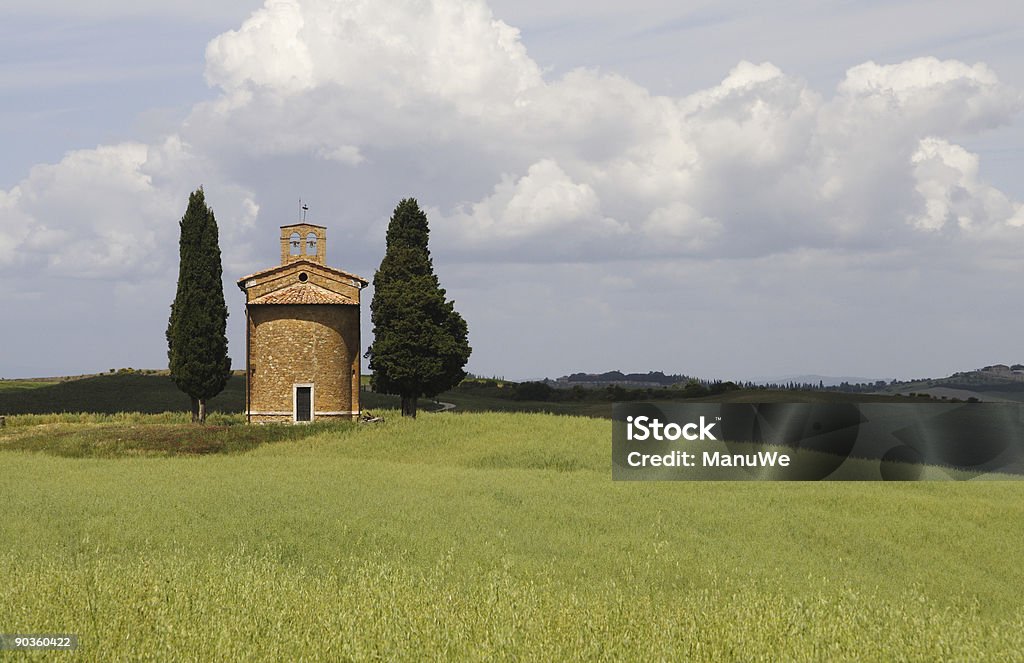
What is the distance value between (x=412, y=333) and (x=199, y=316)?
41.0ft

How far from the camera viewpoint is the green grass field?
1088 cm

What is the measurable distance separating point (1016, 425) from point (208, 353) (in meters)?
47.0

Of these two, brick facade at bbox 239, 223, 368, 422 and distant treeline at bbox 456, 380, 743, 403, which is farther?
distant treeline at bbox 456, 380, 743, 403

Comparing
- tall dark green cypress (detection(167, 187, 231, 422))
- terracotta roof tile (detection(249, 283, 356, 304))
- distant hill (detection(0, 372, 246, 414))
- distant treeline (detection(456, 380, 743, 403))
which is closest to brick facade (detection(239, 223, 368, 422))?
terracotta roof tile (detection(249, 283, 356, 304))

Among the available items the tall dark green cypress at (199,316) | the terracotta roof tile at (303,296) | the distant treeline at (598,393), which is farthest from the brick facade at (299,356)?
the distant treeline at (598,393)

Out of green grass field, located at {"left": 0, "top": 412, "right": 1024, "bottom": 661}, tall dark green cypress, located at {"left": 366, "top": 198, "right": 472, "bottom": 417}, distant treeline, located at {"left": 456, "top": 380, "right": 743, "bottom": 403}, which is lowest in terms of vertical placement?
green grass field, located at {"left": 0, "top": 412, "right": 1024, "bottom": 661}

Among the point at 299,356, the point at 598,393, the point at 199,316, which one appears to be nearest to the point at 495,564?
the point at 299,356

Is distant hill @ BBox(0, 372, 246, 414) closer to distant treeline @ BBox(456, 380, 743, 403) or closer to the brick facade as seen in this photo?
the brick facade

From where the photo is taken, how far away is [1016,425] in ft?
170

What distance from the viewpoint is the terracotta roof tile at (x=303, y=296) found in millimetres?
51188

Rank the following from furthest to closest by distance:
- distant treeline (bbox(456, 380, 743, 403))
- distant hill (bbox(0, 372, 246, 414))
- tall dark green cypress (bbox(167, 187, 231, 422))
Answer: distant treeline (bbox(456, 380, 743, 403)) → distant hill (bbox(0, 372, 246, 414)) → tall dark green cypress (bbox(167, 187, 231, 422))

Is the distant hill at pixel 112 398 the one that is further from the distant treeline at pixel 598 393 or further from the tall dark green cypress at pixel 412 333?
the distant treeline at pixel 598 393

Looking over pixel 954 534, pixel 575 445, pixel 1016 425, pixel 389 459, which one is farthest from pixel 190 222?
pixel 1016 425

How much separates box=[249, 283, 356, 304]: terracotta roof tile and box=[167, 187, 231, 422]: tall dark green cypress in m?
3.59
